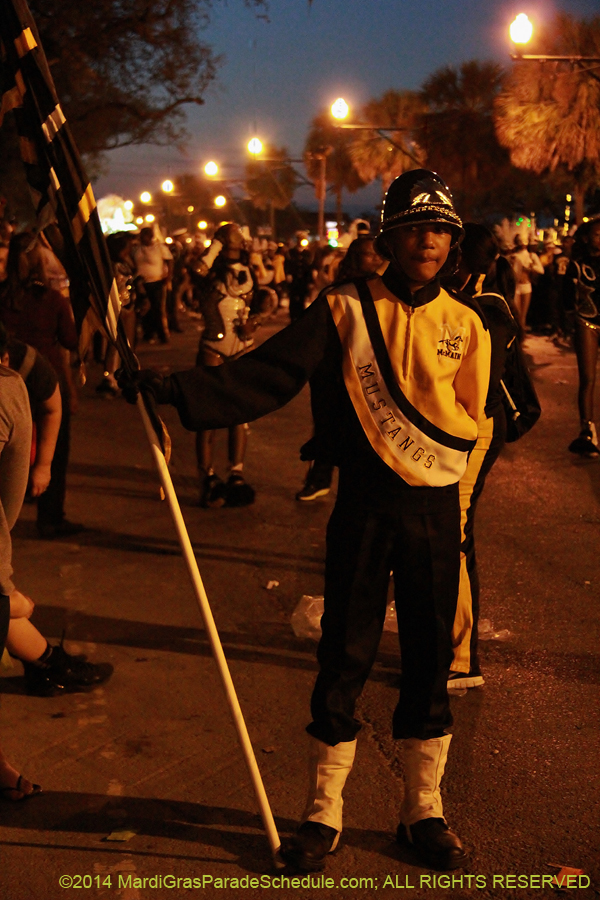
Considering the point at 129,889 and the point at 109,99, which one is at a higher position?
the point at 109,99

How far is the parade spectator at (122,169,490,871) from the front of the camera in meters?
3.26

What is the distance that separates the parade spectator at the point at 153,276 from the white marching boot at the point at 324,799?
529 inches

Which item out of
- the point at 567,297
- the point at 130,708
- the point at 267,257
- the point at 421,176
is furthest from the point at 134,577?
the point at 267,257

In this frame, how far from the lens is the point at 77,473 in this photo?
909 cm

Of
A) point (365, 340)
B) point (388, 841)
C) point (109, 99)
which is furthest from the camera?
point (109, 99)

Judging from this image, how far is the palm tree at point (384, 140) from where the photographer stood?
42.2 m

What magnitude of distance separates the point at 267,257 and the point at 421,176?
21232 mm

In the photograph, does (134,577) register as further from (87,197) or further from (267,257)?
(267,257)

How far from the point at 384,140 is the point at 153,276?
1103 inches

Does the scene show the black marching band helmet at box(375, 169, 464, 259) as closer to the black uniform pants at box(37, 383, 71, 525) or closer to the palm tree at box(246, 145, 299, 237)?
the black uniform pants at box(37, 383, 71, 525)

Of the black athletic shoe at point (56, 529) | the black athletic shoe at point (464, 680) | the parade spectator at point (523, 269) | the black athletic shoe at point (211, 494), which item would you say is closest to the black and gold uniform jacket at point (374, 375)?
the black athletic shoe at point (464, 680)

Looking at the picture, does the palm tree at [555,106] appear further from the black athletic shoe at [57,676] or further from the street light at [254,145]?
the black athletic shoe at [57,676]

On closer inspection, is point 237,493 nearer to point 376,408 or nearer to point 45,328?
point 45,328

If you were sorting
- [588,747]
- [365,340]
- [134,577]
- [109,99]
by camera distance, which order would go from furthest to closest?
[109,99]
[134,577]
[588,747]
[365,340]
